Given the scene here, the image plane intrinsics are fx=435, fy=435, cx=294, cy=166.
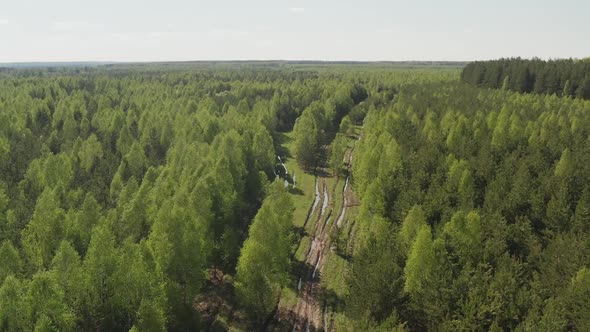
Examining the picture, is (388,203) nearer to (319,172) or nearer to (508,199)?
(508,199)

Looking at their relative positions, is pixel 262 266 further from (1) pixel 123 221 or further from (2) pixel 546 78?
(2) pixel 546 78

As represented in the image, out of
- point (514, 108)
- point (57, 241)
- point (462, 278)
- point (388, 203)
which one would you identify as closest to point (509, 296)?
point (462, 278)

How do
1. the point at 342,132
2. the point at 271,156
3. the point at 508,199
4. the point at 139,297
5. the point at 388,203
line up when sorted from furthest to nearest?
1. the point at 342,132
2. the point at 271,156
3. the point at 388,203
4. the point at 508,199
5. the point at 139,297

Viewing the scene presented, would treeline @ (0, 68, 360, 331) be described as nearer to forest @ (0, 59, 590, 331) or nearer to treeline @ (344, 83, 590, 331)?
forest @ (0, 59, 590, 331)

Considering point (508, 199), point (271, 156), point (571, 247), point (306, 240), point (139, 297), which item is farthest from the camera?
point (271, 156)

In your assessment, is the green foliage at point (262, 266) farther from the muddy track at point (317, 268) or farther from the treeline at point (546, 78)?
the treeline at point (546, 78)

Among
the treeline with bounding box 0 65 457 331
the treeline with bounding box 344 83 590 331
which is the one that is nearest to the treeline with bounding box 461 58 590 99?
the treeline with bounding box 344 83 590 331
